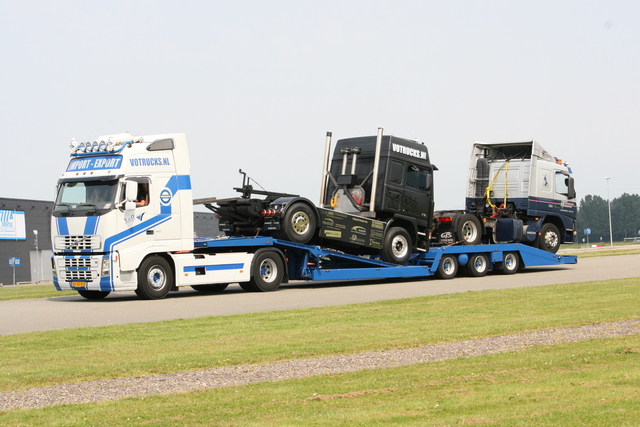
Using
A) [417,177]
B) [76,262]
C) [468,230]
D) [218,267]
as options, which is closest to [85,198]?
[76,262]

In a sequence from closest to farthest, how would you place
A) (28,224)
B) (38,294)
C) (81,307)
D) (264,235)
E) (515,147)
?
1. (81,307)
2. (264,235)
3. (38,294)
4. (515,147)
5. (28,224)

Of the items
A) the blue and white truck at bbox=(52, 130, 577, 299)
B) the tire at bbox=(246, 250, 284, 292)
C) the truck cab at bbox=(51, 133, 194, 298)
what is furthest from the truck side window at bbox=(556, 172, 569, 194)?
the truck cab at bbox=(51, 133, 194, 298)

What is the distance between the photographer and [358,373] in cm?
853

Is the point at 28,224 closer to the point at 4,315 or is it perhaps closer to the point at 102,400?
the point at 4,315

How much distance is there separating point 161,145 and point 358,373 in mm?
11693

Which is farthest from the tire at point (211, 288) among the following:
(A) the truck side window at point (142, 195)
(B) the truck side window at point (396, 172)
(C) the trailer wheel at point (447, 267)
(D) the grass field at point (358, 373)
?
(D) the grass field at point (358, 373)

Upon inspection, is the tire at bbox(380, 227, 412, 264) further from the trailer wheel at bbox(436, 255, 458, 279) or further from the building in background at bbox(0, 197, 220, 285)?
the building in background at bbox(0, 197, 220, 285)

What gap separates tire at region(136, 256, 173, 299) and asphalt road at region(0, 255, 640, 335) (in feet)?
1.02

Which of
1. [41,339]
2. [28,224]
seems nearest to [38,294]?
[41,339]

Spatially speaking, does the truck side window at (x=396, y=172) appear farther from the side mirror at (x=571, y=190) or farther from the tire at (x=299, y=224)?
the side mirror at (x=571, y=190)

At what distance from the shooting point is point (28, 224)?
59969mm

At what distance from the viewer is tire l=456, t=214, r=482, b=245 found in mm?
25047

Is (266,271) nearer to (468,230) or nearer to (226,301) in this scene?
(226,301)

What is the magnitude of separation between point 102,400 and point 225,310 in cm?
853
